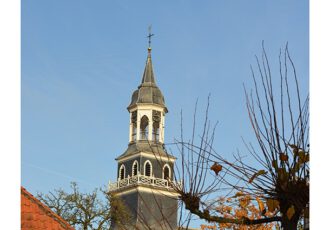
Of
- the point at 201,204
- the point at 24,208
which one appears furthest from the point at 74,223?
the point at 201,204

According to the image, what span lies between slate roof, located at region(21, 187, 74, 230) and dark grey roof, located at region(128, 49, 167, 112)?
40.9 meters

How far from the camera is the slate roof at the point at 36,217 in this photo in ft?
22.7

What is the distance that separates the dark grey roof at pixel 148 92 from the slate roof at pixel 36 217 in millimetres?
40873

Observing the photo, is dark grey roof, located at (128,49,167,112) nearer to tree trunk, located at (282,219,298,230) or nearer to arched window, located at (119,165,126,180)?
arched window, located at (119,165,126,180)

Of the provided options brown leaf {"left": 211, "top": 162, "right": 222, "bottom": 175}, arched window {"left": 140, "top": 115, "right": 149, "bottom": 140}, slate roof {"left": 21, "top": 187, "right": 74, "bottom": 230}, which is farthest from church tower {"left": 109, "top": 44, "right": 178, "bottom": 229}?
brown leaf {"left": 211, "top": 162, "right": 222, "bottom": 175}

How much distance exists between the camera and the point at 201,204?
3463mm

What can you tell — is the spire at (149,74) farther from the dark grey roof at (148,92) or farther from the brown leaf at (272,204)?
the brown leaf at (272,204)

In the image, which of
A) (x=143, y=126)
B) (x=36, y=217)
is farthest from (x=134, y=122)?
(x=36, y=217)

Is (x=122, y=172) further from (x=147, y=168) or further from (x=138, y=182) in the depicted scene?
(x=138, y=182)

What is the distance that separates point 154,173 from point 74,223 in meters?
A: 17.5

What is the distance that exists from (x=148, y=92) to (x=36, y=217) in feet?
140
